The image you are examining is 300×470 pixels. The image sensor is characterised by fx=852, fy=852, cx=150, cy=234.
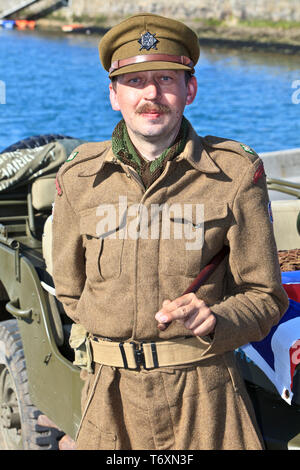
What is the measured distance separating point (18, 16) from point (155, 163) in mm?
74436

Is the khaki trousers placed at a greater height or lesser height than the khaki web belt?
lesser

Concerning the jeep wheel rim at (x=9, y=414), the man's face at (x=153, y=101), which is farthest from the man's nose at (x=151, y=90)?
the jeep wheel rim at (x=9, y=414)

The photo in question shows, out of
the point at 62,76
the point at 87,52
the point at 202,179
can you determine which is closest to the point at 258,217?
the point at 202,179

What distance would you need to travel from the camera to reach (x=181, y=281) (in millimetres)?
2660

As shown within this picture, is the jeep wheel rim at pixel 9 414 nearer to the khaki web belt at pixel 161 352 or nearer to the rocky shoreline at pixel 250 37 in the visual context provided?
the khaki web belt at pixel 161 352

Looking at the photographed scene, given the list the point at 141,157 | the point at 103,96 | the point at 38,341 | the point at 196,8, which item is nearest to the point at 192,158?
the point at 141,157

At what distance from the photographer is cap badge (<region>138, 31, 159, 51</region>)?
2.64 metres

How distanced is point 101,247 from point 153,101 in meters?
0.50

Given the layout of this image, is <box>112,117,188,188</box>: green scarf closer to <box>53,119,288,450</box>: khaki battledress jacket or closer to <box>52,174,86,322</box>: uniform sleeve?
<box>53,119,288,450</box>: khaki battledress jacket

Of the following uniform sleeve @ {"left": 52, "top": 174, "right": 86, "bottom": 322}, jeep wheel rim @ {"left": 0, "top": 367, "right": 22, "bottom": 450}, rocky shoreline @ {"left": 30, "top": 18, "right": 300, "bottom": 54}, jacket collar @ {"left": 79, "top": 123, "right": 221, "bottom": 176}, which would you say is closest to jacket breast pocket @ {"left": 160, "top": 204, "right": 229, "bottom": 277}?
jacket collar @ {"left": 79, "top": 123, "right": 221, "bottom": 176}

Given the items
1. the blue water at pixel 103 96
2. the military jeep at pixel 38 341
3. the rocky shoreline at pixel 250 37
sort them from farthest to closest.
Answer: the rocky shoreline at pixel 250 37 < the blue water at pixel 103 96 < the military jeep at pixel 38 341

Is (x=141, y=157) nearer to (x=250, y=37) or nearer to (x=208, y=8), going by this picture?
(x=250, y=37)

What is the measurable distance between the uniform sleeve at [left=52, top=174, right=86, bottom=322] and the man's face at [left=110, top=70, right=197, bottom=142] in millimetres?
366

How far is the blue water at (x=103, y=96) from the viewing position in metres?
39.1
